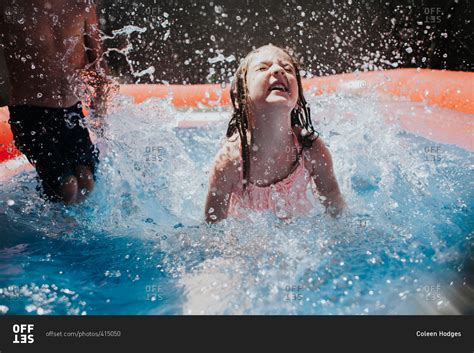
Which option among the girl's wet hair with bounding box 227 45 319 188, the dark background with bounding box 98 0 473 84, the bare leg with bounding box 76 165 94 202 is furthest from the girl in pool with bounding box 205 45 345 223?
the dark background with bounding box 98 0 473 84

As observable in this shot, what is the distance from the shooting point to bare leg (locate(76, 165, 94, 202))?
1487mm

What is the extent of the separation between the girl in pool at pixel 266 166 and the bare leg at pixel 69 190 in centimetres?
49

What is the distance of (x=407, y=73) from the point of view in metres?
2.36

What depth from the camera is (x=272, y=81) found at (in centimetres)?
113

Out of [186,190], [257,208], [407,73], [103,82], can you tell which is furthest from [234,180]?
[407,73]

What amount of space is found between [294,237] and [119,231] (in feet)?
1.73

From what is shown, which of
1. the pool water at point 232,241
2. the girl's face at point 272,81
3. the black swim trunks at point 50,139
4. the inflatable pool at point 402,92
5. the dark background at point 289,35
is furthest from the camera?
the dark background at point 289,35

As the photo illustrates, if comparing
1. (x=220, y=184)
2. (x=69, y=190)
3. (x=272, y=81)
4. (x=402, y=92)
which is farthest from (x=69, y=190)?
(x=402, y=92)

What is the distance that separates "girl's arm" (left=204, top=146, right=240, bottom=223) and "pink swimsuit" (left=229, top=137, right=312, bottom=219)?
0.15 ft

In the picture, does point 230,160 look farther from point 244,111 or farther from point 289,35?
point 289,35

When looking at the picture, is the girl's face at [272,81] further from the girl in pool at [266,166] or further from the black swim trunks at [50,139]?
the black swim trunks at [50,139]

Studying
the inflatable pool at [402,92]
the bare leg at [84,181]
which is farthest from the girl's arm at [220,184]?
the inflatable pool at [402,92]

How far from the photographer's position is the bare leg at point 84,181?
4.88 ft
